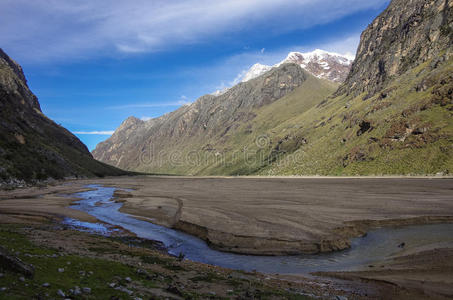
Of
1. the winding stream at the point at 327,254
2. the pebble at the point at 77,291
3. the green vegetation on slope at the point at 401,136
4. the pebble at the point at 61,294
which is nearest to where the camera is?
the pebble at the point at 61,294

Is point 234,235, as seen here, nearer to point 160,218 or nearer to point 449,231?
point 160,218

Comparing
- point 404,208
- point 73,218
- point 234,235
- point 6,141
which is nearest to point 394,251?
point 234,235

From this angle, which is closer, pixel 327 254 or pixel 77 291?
pixel 77 291

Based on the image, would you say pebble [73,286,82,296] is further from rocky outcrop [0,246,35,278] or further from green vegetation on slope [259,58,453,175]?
green vegetation on slope [259,58,453,175]

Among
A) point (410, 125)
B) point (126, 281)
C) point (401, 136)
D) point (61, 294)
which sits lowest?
point (126, 281)

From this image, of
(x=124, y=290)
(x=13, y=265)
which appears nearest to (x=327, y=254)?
(x=124, y=290)

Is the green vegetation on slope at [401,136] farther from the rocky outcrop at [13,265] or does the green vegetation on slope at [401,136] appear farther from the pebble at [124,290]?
the rocky outcrop at [13,265]

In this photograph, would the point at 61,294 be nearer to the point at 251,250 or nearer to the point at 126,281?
the point at 126,281

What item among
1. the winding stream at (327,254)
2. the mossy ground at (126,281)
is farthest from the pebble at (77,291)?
the winding stream at (327,254)

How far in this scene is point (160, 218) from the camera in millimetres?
37906

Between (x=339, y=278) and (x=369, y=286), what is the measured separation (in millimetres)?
1884

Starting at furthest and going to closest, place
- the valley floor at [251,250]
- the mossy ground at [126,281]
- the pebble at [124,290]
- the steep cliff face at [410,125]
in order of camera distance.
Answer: the steep cliff face at [410,125], the valley floor at [251,250], the pebble at [124,290], the mossy ground at [126,281]

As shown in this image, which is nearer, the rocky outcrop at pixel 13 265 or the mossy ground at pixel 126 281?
the mossy ground at pixel 126 281

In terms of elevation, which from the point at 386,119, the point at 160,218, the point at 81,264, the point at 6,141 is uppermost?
the point at 386,119
